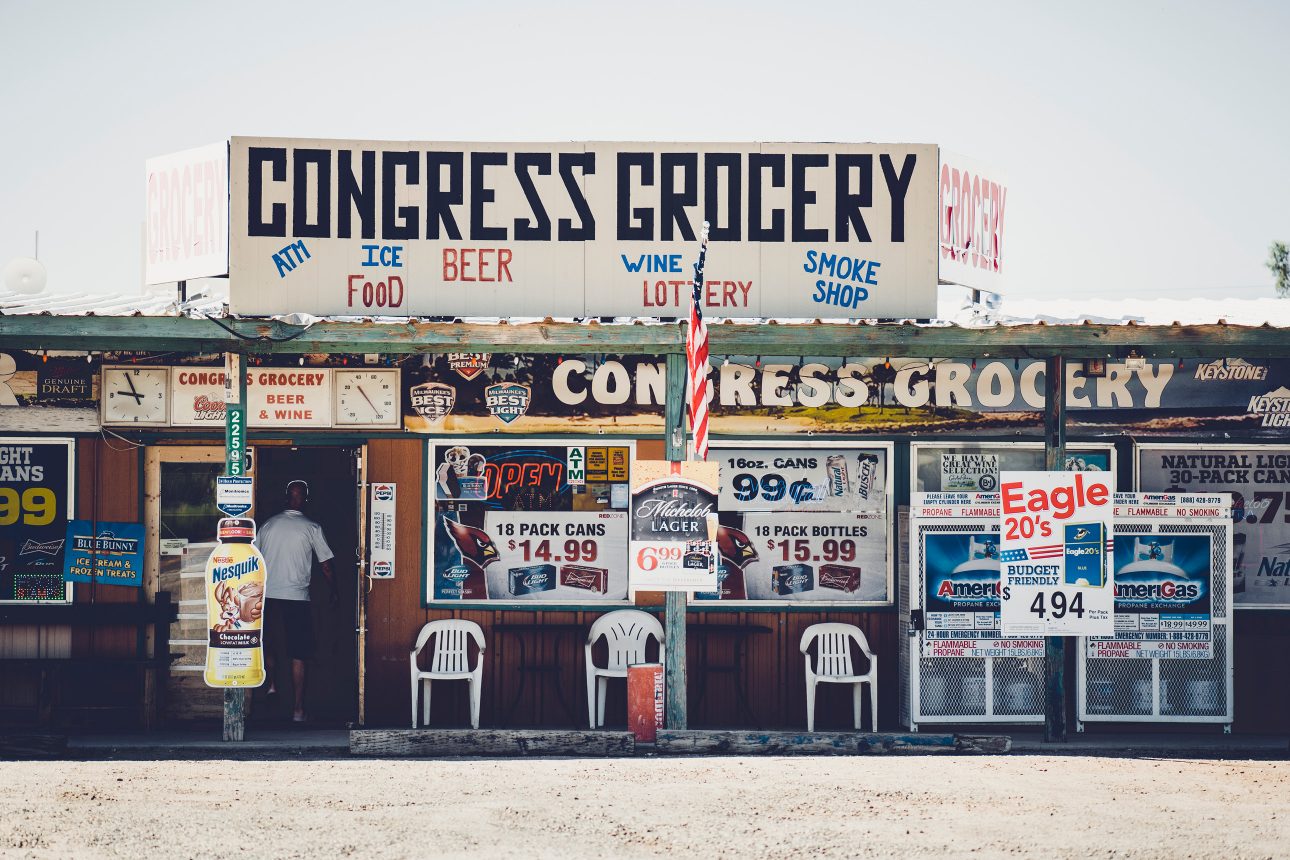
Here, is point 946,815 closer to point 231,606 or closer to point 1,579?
point 231,606

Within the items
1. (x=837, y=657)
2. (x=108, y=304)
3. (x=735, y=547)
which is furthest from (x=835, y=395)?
(x=108, y=304)

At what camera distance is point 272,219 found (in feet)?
37.9

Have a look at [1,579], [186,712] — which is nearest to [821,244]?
[186,712]

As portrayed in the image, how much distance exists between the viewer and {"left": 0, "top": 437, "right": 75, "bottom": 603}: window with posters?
1269 centimetres

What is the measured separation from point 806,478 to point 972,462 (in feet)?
4.76

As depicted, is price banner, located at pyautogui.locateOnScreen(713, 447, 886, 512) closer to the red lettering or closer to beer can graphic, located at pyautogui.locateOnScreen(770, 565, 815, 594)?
beer can graphic, located at pyautogui.locateOnScreen(770, 565, 815, 594)

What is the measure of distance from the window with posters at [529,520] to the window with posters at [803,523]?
35.6 inches

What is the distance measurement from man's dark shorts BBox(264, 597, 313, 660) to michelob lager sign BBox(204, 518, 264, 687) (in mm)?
1235

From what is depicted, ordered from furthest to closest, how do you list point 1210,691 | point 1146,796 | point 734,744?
point 1210,691
point 734,744
point 1146,796

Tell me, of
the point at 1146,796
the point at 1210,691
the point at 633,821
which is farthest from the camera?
the point at 1210,691

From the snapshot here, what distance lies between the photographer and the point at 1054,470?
11781mm

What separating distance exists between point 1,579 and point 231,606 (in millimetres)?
2595

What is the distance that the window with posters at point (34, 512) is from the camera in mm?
12688

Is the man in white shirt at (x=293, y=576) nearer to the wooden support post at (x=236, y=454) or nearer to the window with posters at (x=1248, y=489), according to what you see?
the wooden support post at (x=236, y=454)
